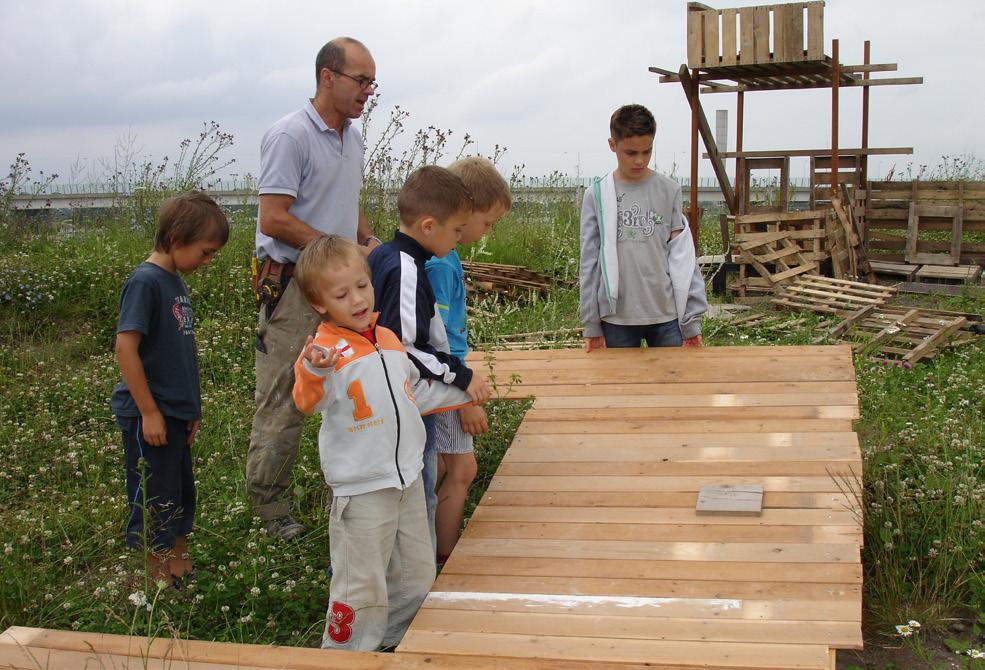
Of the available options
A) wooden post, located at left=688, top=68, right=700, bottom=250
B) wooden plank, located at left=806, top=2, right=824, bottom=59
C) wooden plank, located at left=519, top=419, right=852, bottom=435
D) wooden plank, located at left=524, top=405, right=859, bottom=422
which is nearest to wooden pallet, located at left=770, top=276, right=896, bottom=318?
wooden post, located at left=688, top=68, right=700, bottom=250

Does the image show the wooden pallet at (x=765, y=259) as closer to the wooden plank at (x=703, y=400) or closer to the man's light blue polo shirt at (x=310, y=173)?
the wooden plank at (x=703, y=400)

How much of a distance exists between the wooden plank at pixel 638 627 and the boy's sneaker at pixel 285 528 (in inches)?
49.2

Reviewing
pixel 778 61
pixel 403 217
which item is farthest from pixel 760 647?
pixel 778 61

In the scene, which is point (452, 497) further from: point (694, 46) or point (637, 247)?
point (694, 46)

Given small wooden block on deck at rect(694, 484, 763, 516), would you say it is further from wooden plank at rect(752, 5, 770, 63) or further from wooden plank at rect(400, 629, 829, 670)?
wooden plank at rect(752, 5, 770, 63)

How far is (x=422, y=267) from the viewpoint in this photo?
3658mm

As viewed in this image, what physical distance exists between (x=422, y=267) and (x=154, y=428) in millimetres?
1135

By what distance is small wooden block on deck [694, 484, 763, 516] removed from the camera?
388cm

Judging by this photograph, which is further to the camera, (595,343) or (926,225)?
(926,225)

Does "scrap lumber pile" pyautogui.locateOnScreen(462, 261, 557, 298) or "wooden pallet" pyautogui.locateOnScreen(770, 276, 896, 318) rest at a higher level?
"scrap lumber pile" pyautogui.locateOnScreen(462, 261, 557, 298)

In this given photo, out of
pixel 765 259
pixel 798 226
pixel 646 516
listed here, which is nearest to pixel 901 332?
pixel 765 259

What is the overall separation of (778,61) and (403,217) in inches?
328

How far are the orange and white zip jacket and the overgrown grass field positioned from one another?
2.25 ft

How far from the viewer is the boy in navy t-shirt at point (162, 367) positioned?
12.1ft
